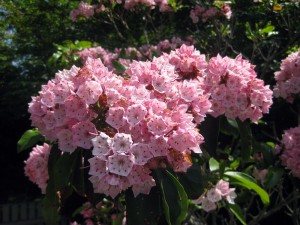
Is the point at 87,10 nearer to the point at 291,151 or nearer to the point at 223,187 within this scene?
the point at 223,187

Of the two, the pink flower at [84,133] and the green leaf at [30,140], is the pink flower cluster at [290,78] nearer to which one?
the green leaf at [30,140]

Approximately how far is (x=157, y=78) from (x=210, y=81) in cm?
32

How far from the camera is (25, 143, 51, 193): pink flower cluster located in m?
2.14

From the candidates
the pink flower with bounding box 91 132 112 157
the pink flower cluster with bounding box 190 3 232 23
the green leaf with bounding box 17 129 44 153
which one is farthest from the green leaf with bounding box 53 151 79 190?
the pink flower cluster with bounding box 190 3 232 23

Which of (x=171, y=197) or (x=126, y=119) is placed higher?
(x=126, y=119)

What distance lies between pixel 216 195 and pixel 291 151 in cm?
43

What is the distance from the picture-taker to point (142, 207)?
1366 mm

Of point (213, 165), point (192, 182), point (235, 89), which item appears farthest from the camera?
point (213, 165)

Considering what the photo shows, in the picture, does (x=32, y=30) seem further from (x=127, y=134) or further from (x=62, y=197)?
(x=127, y=134)

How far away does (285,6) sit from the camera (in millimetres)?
3201

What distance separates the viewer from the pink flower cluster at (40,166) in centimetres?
214

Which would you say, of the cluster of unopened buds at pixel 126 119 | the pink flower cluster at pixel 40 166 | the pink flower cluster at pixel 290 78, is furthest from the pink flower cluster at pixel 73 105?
the pink flower cluster at pixel 290 78

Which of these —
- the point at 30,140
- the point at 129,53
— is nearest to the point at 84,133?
the point at 30,140

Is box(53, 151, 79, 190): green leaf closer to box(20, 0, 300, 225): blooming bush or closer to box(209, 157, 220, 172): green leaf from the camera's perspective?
box(20, 0, 300, 225): blooming bush
